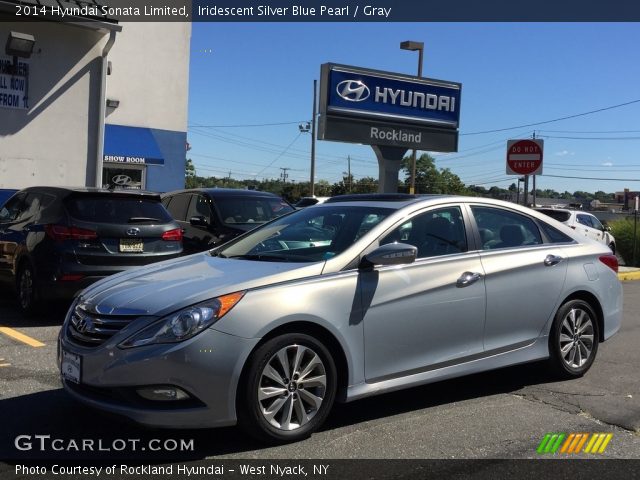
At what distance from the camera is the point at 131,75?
2252 cm

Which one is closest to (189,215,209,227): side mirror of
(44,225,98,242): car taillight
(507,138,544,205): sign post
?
(44,225,98,242): car taillight

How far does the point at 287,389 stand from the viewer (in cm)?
401

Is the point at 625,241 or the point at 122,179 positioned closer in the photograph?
the point at 625,241

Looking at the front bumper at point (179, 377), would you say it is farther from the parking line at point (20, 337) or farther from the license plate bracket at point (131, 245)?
the license plate bracket at point (131, 245)

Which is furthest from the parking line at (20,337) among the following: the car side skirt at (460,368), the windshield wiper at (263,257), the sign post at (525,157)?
the sign post at (525,157)

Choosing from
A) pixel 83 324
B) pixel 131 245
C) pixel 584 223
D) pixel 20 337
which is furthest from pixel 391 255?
pixel 584 223

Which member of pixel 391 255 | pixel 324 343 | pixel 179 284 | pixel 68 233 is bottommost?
pixel 324 343

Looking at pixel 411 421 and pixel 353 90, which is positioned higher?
pixel 353 90

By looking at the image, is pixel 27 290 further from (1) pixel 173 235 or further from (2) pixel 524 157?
(2) pixel 524 157

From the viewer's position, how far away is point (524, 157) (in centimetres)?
1655

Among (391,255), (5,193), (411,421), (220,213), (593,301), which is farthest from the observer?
(5,193)

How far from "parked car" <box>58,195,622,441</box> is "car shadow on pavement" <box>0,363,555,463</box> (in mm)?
292

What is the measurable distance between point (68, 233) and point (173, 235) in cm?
128

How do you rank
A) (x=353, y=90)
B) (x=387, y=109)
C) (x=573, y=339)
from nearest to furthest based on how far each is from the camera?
(x=573, y=339) < (x=353, y=90) < (x=387, y=109)
